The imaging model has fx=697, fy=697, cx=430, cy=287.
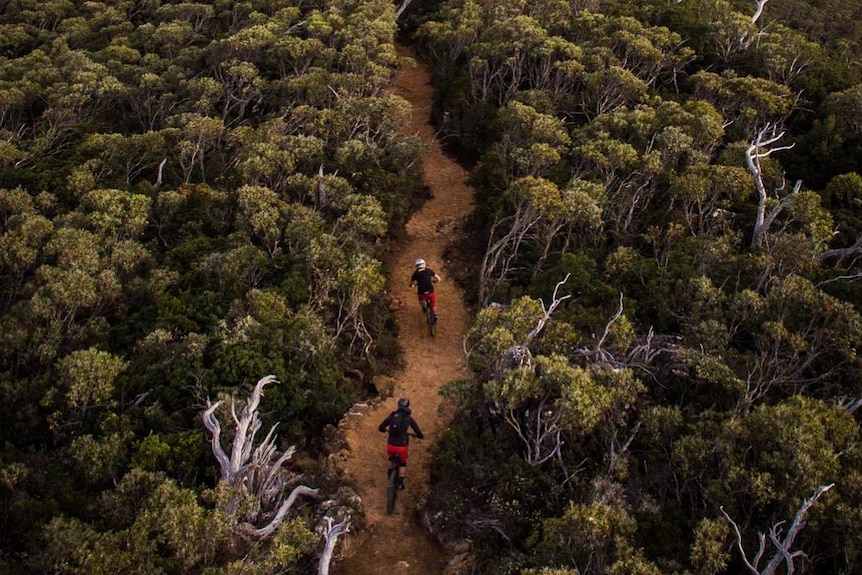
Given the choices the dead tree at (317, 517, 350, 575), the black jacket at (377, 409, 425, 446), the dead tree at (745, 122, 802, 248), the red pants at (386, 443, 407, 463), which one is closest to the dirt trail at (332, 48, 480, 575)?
the dead tree at (317, 517, 350, 575)

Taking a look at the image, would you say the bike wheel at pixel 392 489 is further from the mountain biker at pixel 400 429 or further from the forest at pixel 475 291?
the forest at pixel 475 291

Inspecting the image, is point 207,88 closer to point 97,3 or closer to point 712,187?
point 97,3

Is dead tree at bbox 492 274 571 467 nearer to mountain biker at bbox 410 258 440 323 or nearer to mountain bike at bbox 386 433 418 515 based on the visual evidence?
mountain bike at bbox 386 433 418 515

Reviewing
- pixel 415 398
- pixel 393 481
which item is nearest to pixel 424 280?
pixel 415 398

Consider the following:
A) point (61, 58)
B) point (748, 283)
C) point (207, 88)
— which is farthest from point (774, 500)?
point (61, 58)

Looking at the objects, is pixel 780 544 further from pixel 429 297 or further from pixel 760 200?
pixel 760 200

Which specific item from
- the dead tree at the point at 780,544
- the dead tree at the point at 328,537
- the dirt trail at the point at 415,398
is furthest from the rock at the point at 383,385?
the dead tree at the point at 780,544

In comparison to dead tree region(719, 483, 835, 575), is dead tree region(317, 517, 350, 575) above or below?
below
